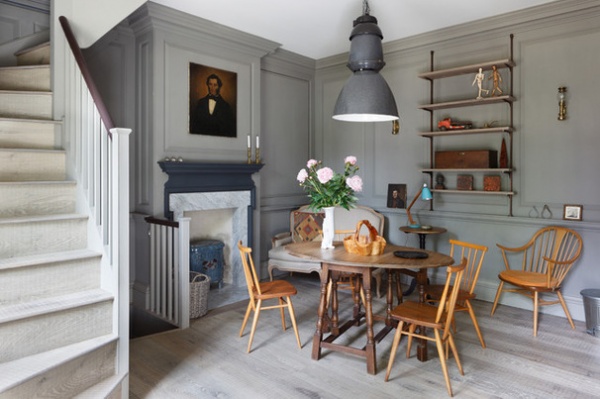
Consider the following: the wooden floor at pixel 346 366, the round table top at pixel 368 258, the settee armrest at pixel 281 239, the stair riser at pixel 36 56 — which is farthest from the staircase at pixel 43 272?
the settee armrest at pixel 281 239

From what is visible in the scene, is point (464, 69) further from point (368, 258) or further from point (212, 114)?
point (212, 114)

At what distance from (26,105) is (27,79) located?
0.98ft

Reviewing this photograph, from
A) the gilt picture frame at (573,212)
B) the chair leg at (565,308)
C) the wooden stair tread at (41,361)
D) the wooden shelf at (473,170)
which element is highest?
the wooden shelf at (473,170)

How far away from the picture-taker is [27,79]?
11.2 ft

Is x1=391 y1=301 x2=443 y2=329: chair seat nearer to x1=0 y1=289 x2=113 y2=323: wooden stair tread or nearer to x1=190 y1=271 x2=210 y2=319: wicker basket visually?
x1=0 y1=289 x2=113 y2=323: wooden stair tread

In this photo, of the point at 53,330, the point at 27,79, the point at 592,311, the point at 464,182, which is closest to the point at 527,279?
the point at 592,311

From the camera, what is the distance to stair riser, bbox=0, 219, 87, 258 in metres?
2.66

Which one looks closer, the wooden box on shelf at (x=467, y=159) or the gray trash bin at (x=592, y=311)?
the gray trash bin at (x=592, y=311)

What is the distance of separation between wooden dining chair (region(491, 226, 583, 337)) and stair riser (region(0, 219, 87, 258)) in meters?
3.57

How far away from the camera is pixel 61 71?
3252mm

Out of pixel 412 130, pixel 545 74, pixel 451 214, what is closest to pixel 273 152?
pixel 412 130

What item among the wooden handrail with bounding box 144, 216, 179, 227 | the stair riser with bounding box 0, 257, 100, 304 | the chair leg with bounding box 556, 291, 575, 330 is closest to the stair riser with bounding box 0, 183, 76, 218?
the stair riser with bounding box 0, 257, 100, 304

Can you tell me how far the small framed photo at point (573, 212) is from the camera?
399 centimetres

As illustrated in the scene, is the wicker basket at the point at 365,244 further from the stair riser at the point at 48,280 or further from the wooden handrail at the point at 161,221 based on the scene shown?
the stair riser at the point at 48,280
